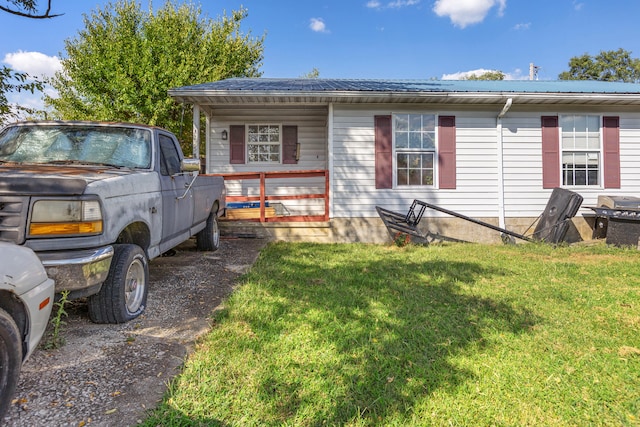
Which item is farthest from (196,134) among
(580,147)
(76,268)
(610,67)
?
(610,67)

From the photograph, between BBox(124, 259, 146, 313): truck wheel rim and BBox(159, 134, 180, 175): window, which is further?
BBox(159, 134, 180, 175): window

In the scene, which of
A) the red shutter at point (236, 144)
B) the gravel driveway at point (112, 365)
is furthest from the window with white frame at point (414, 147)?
the gravel driveway at point (112, 365)

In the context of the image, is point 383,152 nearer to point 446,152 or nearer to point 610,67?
point 446,152

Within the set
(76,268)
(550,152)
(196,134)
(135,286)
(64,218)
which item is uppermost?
(196,134)

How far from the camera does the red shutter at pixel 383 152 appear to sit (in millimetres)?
8195

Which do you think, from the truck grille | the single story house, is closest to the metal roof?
the single story house

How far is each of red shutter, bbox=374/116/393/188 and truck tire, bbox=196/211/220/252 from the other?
3831 mm

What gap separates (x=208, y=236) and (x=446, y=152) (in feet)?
18.5

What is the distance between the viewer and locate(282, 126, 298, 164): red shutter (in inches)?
390

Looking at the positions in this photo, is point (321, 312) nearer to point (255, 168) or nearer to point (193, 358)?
point (193, 358)

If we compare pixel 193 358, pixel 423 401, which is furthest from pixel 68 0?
pixel 423 401

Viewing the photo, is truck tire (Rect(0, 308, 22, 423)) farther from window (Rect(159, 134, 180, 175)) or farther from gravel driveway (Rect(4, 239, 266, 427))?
window (Rect(159, 134, 180, 175))

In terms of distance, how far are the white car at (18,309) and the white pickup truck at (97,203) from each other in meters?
0.58

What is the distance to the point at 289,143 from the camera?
9.91 m
